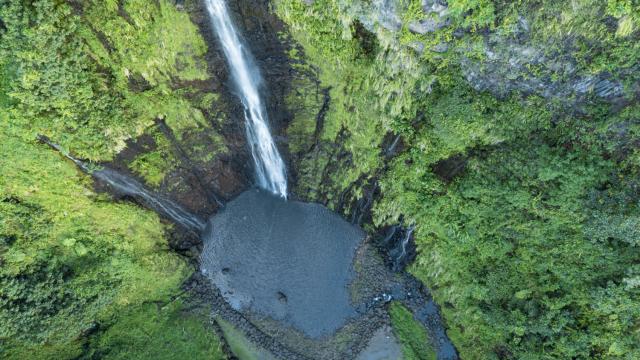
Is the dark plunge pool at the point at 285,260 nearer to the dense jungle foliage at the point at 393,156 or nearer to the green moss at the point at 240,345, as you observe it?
the green moss at the point at 240,345

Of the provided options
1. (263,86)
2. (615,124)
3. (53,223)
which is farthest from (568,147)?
(53,223)

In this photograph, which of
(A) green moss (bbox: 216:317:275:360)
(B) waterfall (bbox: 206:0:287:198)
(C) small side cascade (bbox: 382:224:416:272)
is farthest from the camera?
(A) green moss (bbox: 216:317:275:360)

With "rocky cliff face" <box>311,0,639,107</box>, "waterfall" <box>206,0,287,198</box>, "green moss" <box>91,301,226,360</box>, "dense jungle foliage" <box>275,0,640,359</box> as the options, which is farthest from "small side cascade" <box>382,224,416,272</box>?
"green moss" <box>91,301,226,360</box>

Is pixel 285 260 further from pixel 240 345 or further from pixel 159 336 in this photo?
pixel 159 336

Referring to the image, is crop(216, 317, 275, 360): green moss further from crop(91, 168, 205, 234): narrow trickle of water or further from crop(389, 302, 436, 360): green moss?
crop(389, 302, 436, 360): green moss

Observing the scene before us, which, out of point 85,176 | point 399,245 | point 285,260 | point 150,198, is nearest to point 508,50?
point 399,245

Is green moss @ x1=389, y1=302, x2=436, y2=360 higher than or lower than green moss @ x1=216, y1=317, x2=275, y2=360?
lower
